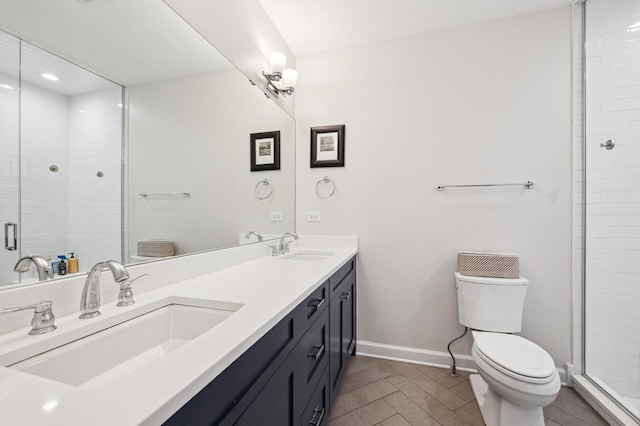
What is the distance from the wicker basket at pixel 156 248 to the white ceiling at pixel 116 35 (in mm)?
550

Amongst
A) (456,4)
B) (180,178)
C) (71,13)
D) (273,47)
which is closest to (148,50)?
(71,13)

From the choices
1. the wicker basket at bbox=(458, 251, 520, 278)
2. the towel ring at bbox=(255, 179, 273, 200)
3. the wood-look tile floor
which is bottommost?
the wood-look tile floor

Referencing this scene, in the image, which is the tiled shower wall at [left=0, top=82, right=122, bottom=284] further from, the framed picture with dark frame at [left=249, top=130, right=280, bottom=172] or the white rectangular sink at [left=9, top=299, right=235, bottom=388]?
the framed picture with dark frame at [left=249, top=130, right=280, bottom=172]

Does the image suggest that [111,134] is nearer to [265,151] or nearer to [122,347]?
[122,347]

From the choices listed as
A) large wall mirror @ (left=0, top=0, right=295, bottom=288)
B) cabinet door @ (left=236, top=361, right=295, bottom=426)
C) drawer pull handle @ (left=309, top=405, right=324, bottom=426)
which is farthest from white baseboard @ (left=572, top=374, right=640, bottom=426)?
large wall mirror @ (left=0, top=0, right=295, bottom=288)

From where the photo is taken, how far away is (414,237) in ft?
7.06

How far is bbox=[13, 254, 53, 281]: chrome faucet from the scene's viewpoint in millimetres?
704

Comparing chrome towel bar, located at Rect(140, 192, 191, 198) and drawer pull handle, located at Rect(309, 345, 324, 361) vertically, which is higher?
chrome towel bar, located at Rect(140, 192, 191, 198)

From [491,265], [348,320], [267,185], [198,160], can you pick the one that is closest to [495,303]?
[491,265]

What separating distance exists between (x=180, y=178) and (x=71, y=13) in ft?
2.02

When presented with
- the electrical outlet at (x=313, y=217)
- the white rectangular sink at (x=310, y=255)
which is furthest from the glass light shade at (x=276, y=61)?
the white rectangular sink at (x=310, y=255)

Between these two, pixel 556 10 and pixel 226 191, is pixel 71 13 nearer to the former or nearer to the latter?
pixel 226 191

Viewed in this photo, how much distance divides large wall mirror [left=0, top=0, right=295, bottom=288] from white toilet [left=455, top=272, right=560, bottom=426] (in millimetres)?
1514

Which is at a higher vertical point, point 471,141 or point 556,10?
point 556,10
